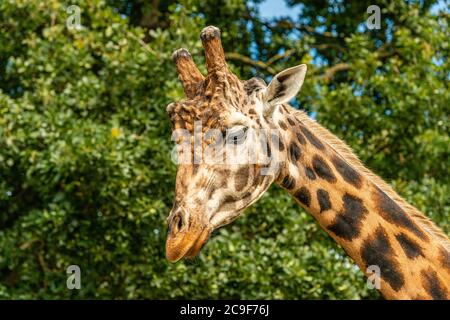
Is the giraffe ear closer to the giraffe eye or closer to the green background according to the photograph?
the giraffe eye

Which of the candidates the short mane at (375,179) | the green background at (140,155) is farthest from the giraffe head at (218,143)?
the green background at (140,155)

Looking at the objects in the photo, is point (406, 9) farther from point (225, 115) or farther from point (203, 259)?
point (225, 115)

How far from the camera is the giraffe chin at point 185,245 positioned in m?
4.82

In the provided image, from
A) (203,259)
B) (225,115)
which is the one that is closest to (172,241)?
(225,115)

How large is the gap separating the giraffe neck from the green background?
5.33 meters

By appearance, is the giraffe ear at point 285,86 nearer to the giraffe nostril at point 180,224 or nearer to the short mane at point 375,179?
the short mane at point 375,179

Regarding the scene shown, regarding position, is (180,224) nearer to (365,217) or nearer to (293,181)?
(293,181)

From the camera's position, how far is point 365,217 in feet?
18.1

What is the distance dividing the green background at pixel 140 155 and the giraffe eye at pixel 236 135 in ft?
18.1

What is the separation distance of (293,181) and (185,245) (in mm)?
1028

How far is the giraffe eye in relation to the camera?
17.3ft

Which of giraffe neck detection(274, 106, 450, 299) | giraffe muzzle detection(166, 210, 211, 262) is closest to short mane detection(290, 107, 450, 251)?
giraffe neck detection(274, 106, 450, 299)

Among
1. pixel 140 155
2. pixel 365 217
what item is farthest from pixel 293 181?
pixel 140 155

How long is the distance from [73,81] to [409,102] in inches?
174
